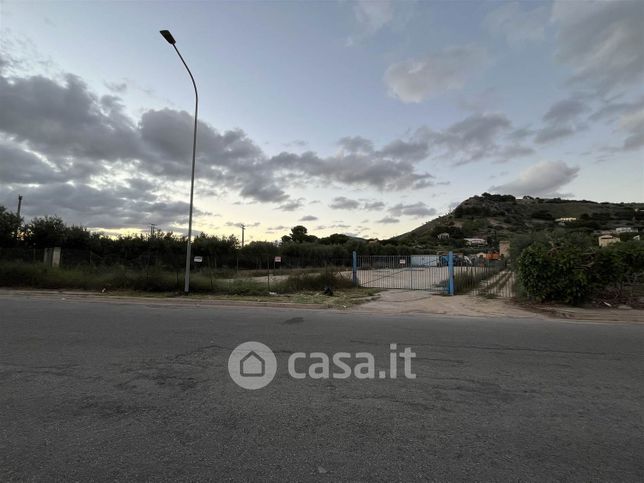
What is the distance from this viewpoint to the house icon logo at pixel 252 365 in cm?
504

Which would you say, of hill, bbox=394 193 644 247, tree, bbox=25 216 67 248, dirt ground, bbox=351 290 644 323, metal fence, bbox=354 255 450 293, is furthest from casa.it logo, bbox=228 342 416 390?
hill, bbox=394 193 644 247

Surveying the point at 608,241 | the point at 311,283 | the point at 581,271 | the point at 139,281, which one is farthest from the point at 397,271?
the point at 139,281

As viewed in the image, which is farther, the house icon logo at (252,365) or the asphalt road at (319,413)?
the house icon logo at (252,365)

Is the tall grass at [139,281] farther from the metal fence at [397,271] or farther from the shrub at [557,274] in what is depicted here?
the shrub at [557,274]

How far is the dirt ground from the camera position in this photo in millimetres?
11578

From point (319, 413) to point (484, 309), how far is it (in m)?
11.0


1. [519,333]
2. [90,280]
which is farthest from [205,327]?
[90,280]

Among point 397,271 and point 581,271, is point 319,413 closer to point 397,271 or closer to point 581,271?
point 581,271

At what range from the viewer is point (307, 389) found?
15.6 ft

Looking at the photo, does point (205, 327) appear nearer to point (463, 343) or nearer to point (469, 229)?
point (463, 343)

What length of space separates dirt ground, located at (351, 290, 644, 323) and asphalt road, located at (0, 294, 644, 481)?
4.85 meters

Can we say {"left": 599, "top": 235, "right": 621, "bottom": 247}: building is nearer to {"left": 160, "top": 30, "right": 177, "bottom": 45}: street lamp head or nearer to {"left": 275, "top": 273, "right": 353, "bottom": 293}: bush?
{"left": 275, "top": 273, "right": 353, "bottom": 293}: bush

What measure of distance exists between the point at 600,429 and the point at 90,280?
880 inches

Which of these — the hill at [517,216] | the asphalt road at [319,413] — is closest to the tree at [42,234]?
the asphalt road at [319,413]
